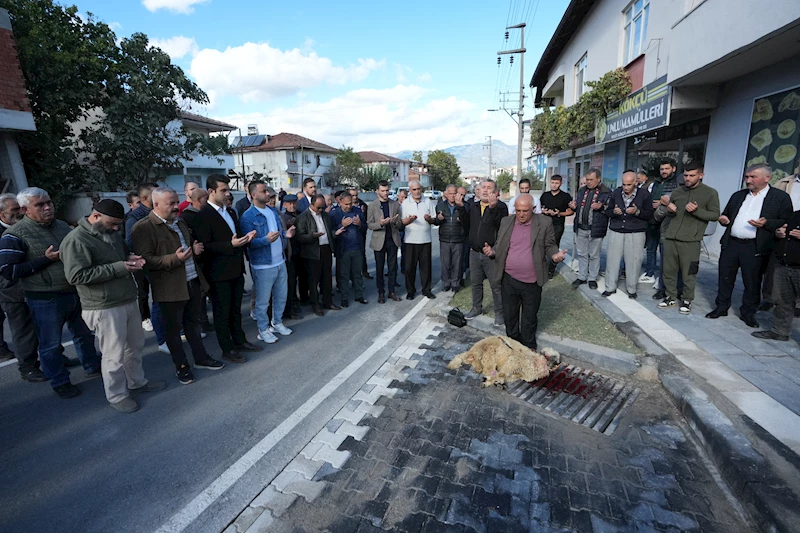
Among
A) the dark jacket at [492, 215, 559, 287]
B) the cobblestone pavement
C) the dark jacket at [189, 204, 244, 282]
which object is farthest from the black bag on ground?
the dark jacket at [189, 204, 244, 282]

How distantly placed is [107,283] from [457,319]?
4.02m

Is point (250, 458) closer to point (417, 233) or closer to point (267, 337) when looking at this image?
point (267, 337)

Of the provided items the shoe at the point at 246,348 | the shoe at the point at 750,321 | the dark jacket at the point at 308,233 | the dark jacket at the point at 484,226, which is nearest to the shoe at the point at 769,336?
the shoe at the point at 750,321

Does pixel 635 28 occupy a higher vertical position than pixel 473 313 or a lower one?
higher

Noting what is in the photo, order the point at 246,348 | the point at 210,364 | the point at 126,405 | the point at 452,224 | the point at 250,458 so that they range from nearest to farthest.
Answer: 1. the point at 250,458
2. the point at 126,405
3. the point at 210,364
4. the point at 246,348
5. the point at 452,224

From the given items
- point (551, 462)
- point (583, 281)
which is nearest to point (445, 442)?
point (551, 462)

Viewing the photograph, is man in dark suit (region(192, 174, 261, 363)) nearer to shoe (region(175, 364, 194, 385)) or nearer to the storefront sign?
shoe (region(175, 364, 194, 385))

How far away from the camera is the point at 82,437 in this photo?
3.28 meters

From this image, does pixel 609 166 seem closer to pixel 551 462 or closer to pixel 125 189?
pixel 551 462

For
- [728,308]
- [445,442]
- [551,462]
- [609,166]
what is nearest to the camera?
[551,462]

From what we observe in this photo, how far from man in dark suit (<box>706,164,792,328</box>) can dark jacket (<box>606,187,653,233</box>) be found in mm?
1029

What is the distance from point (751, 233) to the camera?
4.98 meters

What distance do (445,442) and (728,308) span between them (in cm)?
471

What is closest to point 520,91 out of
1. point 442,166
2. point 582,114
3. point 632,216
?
point 582,114
